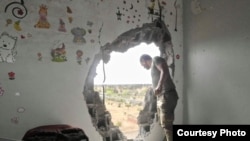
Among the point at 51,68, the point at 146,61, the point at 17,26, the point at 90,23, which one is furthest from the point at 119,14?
the point at 17,26

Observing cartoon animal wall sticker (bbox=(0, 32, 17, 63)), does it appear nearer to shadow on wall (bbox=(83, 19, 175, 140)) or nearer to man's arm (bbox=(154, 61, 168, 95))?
shadow on wall (bbox=(83, 19, 175, 140))

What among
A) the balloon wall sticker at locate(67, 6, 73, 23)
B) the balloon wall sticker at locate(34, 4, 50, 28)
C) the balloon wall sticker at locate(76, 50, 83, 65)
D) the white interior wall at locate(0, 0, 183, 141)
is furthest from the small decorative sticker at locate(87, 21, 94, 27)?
the balloon wall sticker at locate(34, 4, 50, 28)

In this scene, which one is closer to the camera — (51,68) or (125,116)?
(51,68)

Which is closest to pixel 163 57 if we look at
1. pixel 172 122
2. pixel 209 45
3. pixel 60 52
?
pixel 209 45

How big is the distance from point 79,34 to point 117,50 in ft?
1.52

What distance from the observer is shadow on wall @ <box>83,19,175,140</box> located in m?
2.60

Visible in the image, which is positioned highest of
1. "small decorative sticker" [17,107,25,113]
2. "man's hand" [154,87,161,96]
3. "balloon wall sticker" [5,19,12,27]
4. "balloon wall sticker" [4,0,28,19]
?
"balloon wall sticker" [4,0,28,19]

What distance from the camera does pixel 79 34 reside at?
2.52 meters

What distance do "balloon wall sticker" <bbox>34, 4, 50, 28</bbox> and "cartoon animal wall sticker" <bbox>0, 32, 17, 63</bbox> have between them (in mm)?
257

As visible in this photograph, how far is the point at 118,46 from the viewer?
2.76 m

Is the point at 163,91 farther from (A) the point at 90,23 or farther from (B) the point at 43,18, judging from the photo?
(B) the point at 43,18

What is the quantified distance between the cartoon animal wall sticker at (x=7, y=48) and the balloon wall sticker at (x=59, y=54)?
1.12 feet

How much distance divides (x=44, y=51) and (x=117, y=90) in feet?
2.94

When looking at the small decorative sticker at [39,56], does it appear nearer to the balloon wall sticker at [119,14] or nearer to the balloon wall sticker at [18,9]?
the balloon wall sticker at [18,9]
